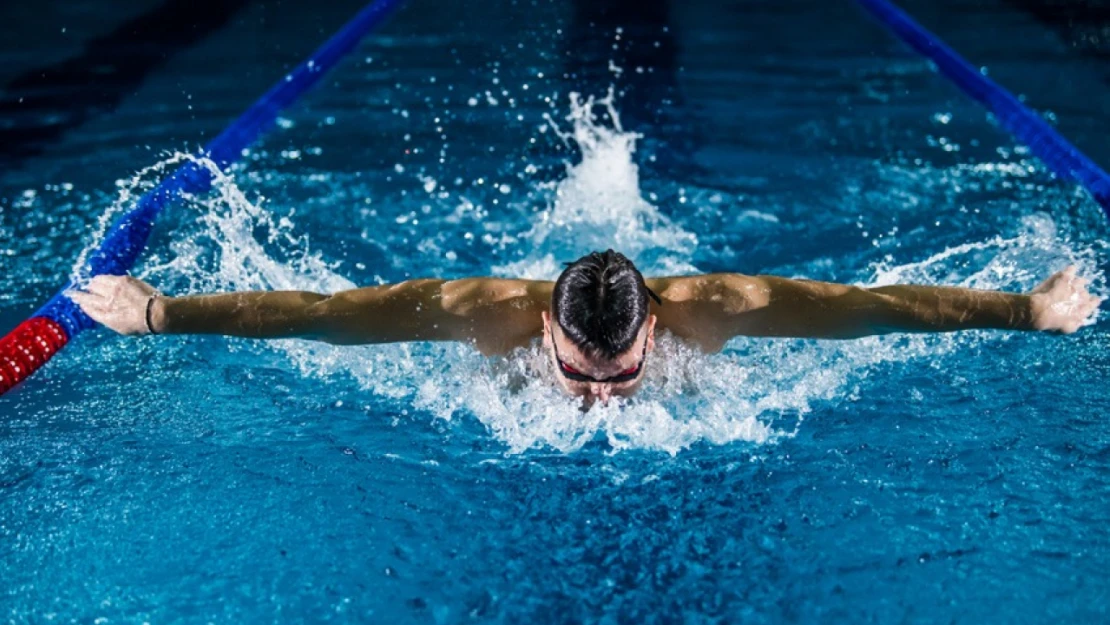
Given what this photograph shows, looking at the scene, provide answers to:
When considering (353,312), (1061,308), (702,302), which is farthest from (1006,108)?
(353,312)

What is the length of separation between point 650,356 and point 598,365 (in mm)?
397

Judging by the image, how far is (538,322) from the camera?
8.62 ft

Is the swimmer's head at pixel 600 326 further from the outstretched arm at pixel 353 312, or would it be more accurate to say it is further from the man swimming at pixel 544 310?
the outstretched arm at pixel 353 312

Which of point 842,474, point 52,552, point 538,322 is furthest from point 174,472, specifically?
point 842,474

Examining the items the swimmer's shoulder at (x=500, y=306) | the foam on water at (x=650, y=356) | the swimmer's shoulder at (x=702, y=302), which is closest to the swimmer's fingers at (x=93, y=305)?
the foam on water at (x=650, y=356)

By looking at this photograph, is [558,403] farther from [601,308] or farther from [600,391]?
[601,308]

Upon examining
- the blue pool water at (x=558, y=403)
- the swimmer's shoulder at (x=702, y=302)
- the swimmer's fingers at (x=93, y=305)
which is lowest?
the blue pool water at (x=558, y=403)

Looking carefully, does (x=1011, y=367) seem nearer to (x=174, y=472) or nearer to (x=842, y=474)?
(x=842, y=474)

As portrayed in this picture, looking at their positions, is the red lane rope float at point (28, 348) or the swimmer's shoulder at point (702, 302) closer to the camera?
the swimmer's shoulder at point (702, 302)

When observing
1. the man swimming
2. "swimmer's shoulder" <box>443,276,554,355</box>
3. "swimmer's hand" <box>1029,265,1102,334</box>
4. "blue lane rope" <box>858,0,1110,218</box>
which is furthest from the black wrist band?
"blue lane rope" <box>858,0,1110,218</box>

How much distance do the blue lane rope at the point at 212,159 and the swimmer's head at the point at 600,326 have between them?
5.17 feet

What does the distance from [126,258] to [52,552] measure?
4.19 feet

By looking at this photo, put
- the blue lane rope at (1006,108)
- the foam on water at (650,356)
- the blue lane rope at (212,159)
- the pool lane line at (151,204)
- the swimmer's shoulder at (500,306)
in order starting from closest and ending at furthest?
1. the swimmer's shoulder at (500,306)
2. the foam on water at (650,356)
3. the pool lane line at (151,204)
4. the blue lane rope at (212,159)
5. the blue lane rope at (1006,108)

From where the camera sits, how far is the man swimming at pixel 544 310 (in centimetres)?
254
